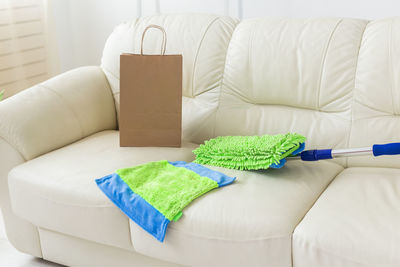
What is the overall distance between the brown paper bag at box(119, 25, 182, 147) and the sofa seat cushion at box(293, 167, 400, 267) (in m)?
0.71

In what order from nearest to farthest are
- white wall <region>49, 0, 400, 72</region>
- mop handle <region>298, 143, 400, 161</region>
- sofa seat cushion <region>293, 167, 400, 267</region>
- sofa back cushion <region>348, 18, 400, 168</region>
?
sofa seat cushion <region>293, 167, 400, 267</region> < mop handle <region>298, 143, 400, 161</region> < sofa back cushion <region>348, 18, 400, 168</region> < white wall <region>49, 0, 400, 72</region>

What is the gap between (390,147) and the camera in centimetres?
166

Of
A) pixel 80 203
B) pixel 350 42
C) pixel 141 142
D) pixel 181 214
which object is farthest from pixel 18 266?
pixel 350 42

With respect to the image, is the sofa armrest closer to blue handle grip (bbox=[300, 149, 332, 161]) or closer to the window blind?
the window blind

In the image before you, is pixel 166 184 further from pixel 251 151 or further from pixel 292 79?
pixel 292 79

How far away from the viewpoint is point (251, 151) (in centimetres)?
178

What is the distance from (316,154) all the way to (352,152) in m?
0.12

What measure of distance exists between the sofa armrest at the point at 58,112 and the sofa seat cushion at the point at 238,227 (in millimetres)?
601

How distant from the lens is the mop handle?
1665mm

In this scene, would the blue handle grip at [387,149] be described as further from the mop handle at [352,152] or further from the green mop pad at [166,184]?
the green mop pad at [166,184]

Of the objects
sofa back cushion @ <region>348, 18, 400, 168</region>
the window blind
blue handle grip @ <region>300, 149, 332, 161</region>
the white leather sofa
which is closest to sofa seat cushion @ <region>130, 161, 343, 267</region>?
the white leather sofa

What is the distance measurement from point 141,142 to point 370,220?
981 millimetres

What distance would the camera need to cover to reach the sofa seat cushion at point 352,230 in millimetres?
1310

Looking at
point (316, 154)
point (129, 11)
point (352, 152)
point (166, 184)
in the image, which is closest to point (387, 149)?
point (352, 152)
